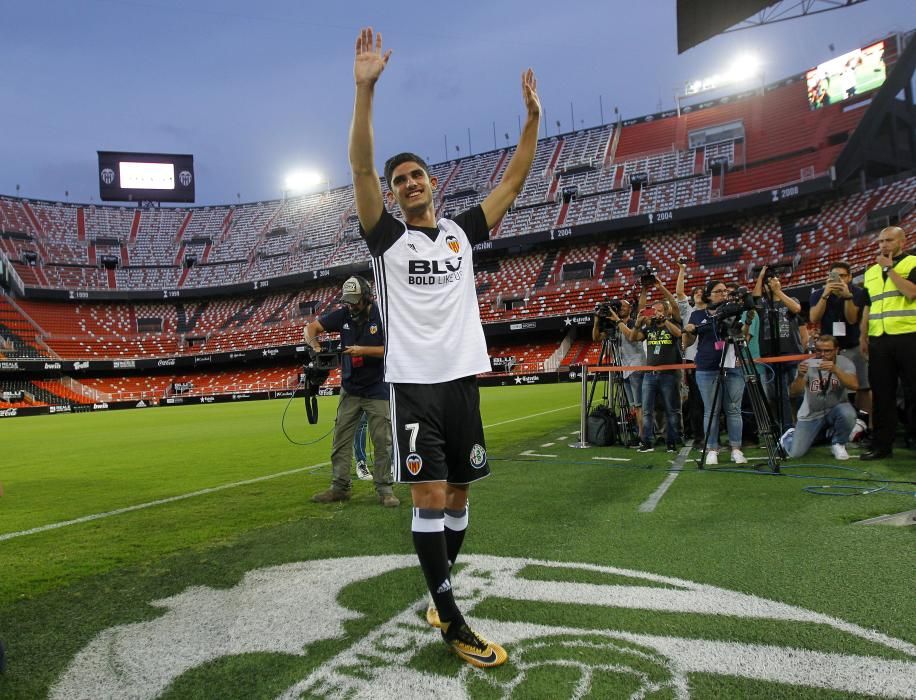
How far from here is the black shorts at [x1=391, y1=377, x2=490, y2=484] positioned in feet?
8.07

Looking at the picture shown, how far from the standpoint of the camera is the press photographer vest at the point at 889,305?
5.83 metres

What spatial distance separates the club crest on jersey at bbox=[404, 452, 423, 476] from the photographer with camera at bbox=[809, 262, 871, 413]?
598 cm

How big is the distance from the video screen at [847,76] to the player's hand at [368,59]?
4230 centimetres

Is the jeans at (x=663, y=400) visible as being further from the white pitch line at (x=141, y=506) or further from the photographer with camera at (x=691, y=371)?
the white pitch line at (x=141, y=506)

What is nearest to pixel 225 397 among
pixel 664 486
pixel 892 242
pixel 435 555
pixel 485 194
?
pixel 485 194

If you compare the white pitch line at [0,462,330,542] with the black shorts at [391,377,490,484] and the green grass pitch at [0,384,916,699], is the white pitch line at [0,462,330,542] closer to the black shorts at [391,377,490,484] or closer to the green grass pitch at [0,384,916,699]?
the green grass pitch at [0,384,916,699]

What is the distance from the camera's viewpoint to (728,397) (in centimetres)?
672

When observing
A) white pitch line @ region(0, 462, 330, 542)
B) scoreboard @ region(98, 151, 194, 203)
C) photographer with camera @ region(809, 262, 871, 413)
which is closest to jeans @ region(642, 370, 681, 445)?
photographer with camera @ region(809, 262, 871, 413)

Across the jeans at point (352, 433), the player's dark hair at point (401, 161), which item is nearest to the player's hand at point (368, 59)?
the player's dark hair at point (401, 161)

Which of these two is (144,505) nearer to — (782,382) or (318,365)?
(318,365)

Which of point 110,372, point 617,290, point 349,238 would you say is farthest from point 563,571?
point 110,372

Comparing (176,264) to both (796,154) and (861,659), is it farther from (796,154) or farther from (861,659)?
(861,659)

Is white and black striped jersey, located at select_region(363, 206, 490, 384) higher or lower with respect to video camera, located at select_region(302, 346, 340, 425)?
higher

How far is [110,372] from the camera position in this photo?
4678 centimetres
